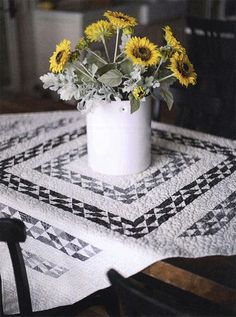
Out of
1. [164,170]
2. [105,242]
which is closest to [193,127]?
[164,170]

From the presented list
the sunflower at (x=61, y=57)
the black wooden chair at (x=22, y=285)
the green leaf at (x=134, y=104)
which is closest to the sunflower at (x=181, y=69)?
the green leaf at (x=134, y=104)

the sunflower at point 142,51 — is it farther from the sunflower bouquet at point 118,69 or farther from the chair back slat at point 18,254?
the chair back slat at point 18,254

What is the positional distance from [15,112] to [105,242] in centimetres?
100

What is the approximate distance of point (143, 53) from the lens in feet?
3.37

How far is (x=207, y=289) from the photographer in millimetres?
897

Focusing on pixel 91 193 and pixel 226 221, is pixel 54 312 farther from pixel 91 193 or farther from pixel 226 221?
pixel 226 221

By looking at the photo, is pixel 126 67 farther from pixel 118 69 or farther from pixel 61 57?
pixel 61 57

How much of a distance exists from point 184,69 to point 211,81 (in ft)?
3.21

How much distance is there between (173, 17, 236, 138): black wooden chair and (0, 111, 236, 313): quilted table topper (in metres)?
0.34

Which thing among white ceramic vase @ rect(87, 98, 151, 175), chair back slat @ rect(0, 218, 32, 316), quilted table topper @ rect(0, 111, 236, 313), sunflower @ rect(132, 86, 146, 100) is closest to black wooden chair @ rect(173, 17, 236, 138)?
quilted table topper @ rect(0, 111, 236, 313)

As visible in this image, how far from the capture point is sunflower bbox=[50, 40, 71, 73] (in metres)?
1.05

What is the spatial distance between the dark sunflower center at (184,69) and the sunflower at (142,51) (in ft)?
0.21

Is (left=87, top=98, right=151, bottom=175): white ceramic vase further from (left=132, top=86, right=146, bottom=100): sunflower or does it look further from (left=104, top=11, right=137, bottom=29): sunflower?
(left=104, top=11, right=137, bottom=29): sunflower

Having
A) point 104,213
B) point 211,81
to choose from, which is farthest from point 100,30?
point 211,81
